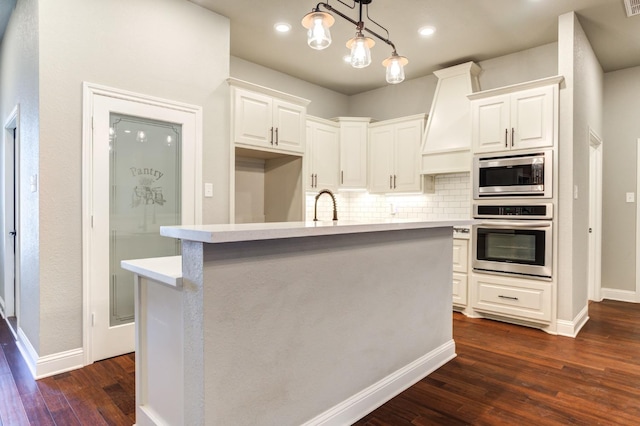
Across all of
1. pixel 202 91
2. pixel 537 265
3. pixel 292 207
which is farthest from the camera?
pixel 292 207

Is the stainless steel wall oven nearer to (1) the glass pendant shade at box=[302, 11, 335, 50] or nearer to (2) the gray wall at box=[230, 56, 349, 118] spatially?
(1) the glass pendant shade at box=[302, 11, 335, 50]

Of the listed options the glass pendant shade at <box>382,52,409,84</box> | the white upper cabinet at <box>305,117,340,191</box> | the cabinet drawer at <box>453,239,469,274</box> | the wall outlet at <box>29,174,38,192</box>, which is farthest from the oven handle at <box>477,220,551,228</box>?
the wall outlet at <box>29,174,38,192</box>

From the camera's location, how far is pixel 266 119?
3877mm

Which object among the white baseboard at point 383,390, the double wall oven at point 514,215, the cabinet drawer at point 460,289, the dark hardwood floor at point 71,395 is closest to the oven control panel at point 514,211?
the double wall oven at point 514,215

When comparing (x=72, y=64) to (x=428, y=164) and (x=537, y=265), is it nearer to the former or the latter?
(x=428, y=164)

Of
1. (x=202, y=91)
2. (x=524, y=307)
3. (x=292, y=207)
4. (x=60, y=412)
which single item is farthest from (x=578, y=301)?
(x=60, y=412)

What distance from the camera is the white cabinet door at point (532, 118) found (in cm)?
362

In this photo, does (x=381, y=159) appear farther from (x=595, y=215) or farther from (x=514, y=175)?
(x=595, y=215)

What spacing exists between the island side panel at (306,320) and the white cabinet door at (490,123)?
6.12ft

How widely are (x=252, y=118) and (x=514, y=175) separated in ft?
8.82

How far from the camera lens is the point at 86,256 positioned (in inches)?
109

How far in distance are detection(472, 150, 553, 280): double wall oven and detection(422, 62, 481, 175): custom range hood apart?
41cm

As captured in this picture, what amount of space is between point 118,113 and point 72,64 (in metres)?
0.42

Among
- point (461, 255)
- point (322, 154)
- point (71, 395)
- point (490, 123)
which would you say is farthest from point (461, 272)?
point (71, 395)
